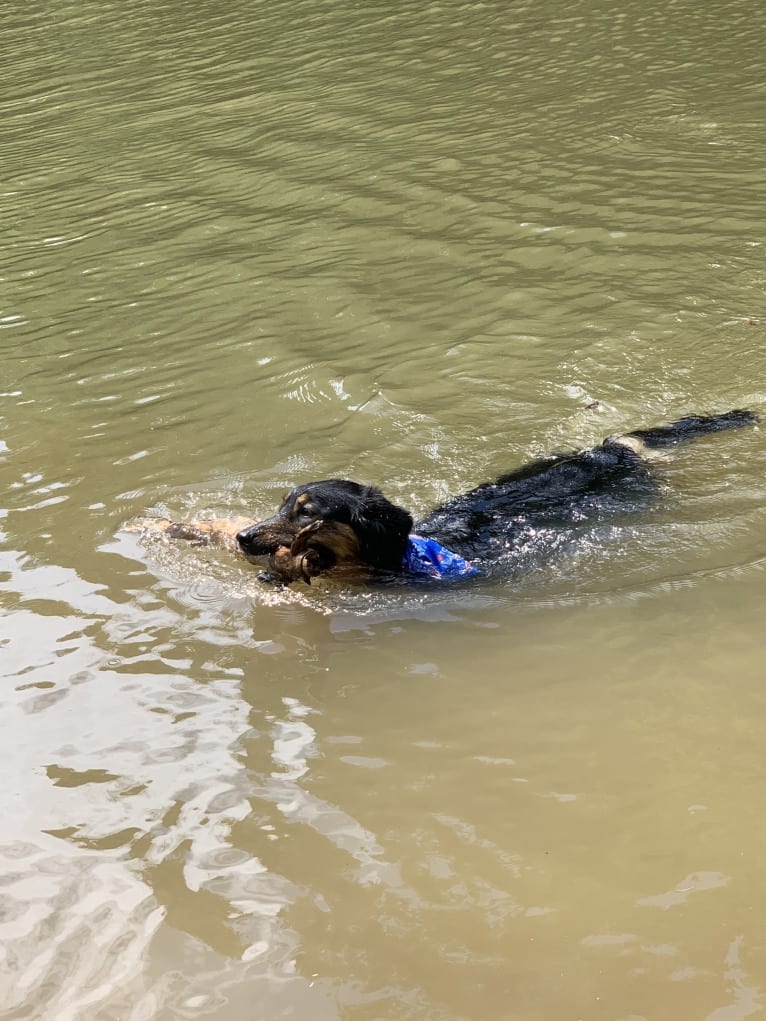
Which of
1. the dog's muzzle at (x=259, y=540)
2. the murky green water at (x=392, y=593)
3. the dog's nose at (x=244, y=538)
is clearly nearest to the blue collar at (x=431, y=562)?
the murky green water at (x=392, y=593)

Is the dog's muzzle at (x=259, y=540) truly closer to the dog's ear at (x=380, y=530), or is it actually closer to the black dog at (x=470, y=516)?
the black dog at (x=470, y=516)

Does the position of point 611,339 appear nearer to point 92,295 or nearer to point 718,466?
point 718,466

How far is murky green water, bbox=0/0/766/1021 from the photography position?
388cm

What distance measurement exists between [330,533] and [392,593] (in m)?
0.50

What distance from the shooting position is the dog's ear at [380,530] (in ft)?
19.7

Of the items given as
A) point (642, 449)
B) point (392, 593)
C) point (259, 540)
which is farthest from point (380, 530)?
point (642, 449)

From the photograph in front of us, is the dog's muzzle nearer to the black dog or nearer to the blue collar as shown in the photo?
the black dog

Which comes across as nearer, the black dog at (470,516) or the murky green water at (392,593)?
the murky green water at (392,593)

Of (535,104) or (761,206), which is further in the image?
(535,104)

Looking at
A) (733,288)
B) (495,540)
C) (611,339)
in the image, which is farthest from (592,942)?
(733,288)

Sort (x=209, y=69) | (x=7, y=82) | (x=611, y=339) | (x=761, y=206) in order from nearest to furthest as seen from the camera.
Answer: (x=611, y=339), (x=761, y=206), (x=209, y=69), (x=7, y=82)

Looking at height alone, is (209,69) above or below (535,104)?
above

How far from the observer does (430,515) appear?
721 cm

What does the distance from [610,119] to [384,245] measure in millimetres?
3906
